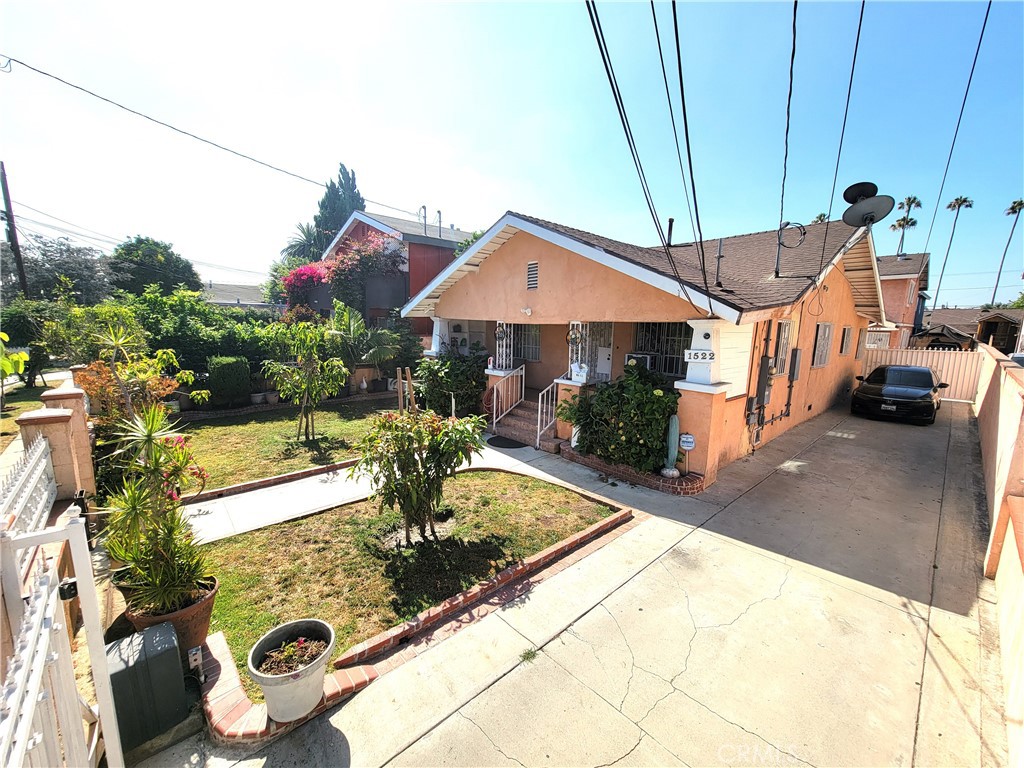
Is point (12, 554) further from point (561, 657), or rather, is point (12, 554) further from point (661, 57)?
point (661, 57)

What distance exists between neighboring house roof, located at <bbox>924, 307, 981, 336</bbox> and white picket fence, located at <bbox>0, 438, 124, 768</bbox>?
54555mm

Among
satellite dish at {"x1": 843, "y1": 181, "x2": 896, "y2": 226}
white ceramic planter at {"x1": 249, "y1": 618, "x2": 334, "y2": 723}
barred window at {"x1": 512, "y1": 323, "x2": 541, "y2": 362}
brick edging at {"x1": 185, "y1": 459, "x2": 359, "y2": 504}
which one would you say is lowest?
brick edging at {"x1": 185, "y1": 459, "x2": 359, "y2": 504}

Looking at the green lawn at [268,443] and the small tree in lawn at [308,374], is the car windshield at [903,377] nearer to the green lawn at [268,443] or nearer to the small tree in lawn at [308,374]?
the green lawn at [268,443]

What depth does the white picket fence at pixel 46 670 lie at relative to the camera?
5.13 ft

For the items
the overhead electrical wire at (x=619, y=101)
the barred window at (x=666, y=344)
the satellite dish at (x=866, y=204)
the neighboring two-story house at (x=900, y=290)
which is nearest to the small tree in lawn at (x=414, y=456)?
the overhead electrical wire at (x=619, y=101)

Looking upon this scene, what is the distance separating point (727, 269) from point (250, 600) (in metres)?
11.3

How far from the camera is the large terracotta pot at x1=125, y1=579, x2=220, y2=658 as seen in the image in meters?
3.26

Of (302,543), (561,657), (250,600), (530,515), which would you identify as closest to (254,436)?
(302,543)

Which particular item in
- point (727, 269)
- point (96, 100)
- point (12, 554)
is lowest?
point (12, 554)

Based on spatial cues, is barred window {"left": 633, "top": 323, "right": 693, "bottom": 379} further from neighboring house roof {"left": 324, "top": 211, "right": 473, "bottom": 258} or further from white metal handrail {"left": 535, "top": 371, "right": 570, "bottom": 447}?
neighboring house roof {"left": 324, "top": 211, "right": 473, "bottom": 258}

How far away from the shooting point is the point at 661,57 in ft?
12.8

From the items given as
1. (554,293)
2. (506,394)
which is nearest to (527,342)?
(506,394)

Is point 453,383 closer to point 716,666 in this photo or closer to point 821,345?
point 716,666

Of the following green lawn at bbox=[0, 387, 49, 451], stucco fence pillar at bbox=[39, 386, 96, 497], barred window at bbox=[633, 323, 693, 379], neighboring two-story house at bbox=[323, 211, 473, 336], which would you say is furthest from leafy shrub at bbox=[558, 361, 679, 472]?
neighboring two-story house at bbox=[323, 211, 473, 336]
